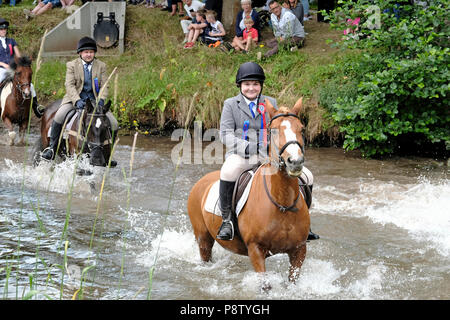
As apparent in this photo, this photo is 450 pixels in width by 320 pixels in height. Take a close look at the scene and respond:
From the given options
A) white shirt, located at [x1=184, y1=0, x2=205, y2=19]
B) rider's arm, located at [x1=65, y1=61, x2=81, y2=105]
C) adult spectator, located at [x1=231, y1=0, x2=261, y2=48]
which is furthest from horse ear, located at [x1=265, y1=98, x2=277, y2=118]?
white shirt, located at [x1=184, y1=0, x2=205, y2=19]

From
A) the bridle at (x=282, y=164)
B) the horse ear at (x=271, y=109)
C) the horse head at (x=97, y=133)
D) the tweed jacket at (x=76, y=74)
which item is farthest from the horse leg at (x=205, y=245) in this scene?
the tweed jacket at (x=76, y=74)

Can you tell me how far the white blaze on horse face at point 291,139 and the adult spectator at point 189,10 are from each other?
44.3ft

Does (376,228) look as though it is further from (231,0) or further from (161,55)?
(231,0)

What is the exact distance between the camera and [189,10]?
18906mm

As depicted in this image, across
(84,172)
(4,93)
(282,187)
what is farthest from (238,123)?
(4,93)

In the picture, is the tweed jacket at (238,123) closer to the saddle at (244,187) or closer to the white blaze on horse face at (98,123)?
the saddle at (244,187)

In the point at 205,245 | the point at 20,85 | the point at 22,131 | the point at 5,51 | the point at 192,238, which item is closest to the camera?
the point at 205,245

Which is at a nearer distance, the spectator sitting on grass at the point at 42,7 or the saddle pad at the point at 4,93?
the saddle pad at the point at 4,93

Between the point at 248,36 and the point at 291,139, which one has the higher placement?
the point at 248,36

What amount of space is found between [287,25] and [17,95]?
7.35 meters

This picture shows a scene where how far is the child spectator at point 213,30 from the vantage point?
17.9m

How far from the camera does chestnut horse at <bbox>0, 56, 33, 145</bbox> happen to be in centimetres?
1382

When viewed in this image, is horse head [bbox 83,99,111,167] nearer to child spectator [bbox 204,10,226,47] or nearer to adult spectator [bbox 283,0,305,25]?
→ child spectator [bbox 204,10,226,47]

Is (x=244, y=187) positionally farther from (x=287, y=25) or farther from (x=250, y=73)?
(x=287, y=25)
